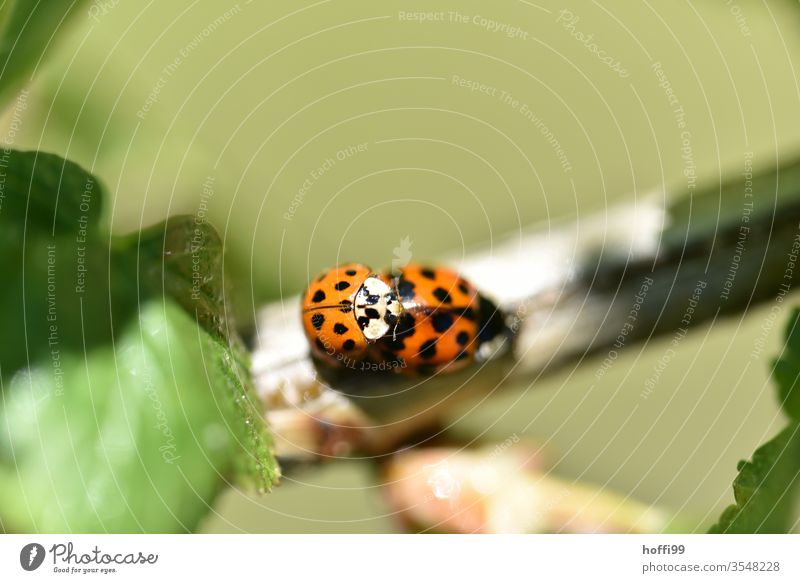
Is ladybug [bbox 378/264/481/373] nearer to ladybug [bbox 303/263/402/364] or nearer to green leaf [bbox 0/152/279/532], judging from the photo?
ladybug [bbox 303/263/402/364]

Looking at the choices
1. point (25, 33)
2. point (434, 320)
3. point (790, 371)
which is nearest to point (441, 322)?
point (434, 320)

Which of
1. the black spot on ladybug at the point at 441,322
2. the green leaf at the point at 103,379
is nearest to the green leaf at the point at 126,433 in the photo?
the green leaf at the point at 103,379

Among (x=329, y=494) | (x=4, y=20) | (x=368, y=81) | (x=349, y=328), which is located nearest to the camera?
(x=4, y=20)

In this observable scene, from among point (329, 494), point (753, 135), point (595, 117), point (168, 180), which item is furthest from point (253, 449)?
point (753, 135)

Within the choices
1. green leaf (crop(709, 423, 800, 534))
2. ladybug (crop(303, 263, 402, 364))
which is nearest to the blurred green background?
ladybug (crop(303, 263, 402, 364))
